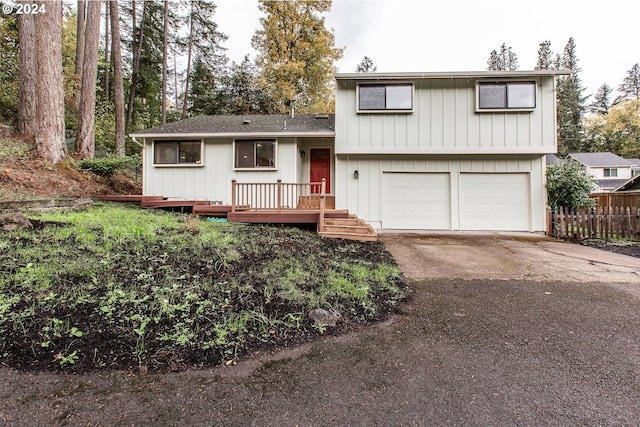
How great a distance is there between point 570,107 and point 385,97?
146 ft

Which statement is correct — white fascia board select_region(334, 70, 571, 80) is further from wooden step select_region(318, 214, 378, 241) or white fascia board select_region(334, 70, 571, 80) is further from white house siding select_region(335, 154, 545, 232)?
wooden step select_region(318, 214, 378, 241)

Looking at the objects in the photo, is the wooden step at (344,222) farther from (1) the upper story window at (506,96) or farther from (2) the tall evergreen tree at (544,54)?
(2) the tall evergreen tree at (544,54)

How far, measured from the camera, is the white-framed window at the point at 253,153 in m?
9.38

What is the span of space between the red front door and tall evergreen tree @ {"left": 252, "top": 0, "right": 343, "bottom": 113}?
737 cm

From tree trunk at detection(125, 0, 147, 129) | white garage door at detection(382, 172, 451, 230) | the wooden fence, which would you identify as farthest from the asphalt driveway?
tree trunk at detection(125, 0, 147, 129)

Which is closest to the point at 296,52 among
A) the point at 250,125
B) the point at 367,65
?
the point at 250,125

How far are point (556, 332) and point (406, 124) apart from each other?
24.3ft

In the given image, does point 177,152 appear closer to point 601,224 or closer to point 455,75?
point 455,75

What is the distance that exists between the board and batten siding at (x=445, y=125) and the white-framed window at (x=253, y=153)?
2.25 m

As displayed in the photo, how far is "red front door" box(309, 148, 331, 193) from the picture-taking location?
34.2 ft

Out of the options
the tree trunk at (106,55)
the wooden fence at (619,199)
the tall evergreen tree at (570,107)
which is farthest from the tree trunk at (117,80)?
the tall evergreen tree at (570,107)

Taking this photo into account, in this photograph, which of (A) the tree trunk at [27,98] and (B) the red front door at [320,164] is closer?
(A) the tree trunk at [27,98]

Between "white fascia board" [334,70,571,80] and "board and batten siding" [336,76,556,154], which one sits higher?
"white fascia board" [334,70,571,80]

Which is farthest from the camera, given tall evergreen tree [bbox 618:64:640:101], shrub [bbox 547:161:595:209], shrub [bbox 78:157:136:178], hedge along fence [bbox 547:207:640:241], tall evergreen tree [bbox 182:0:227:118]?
tall evergreen tree [bbox 618:64:640:101]
